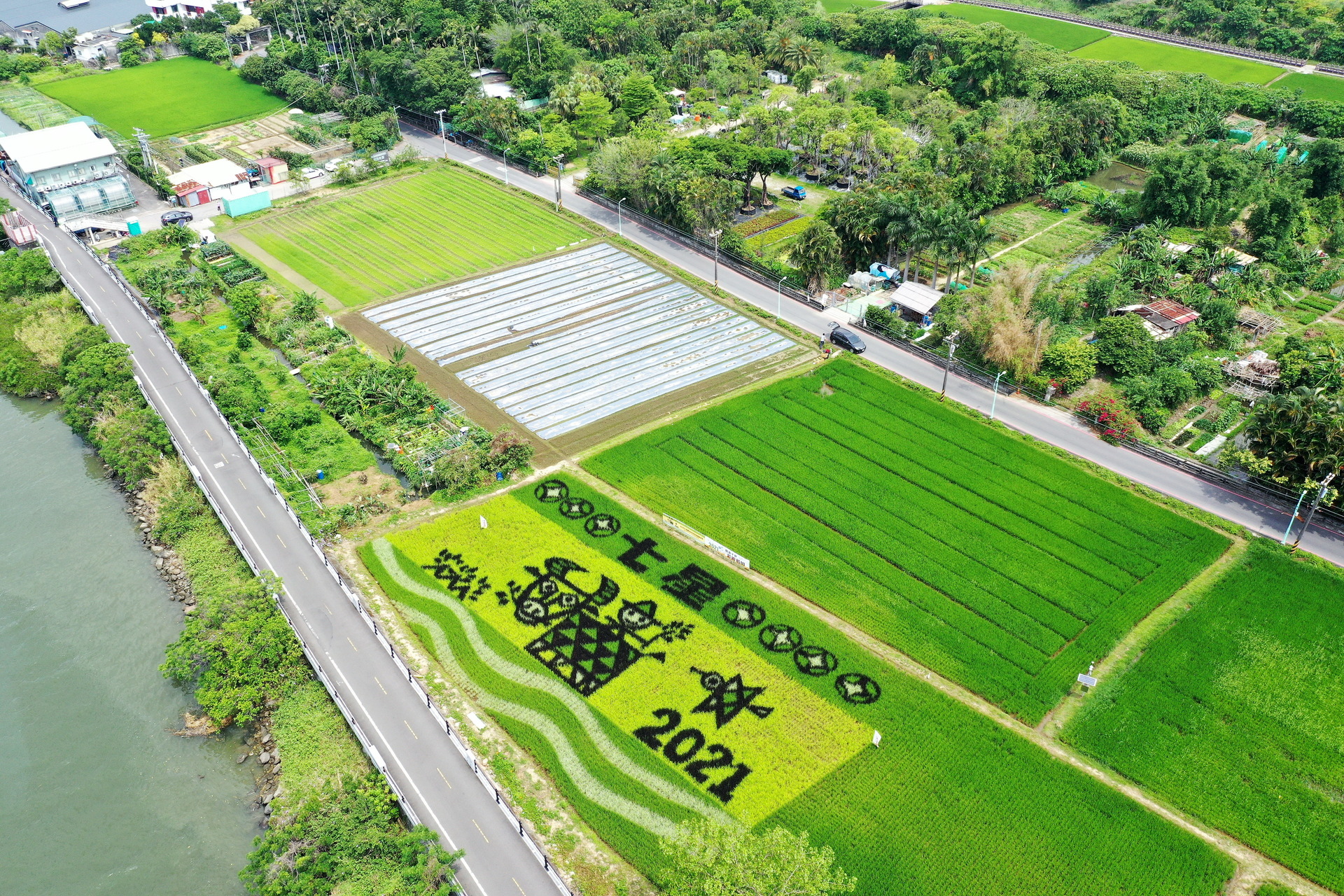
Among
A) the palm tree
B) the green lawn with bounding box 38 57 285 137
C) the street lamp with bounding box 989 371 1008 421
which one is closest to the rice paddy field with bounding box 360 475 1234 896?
the street lamp with bounding box 989 371 1008 421

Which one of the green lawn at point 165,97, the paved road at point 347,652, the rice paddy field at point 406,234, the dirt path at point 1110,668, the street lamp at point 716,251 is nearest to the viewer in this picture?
the dirt path at point 1110,668

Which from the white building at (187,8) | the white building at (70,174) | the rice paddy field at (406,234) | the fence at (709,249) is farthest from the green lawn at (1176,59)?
the white building at (187,8)

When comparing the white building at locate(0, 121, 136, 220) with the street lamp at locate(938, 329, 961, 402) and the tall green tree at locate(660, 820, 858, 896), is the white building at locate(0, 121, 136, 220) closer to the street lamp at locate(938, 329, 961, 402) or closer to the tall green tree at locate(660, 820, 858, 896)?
the street lamp at locate(938, 329, 961, 402)

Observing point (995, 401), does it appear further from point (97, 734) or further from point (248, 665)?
point (97, 734)

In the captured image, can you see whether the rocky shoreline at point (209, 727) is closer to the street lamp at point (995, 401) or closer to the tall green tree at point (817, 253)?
the street lamp at point (995, 401)

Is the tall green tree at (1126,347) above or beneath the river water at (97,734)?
above

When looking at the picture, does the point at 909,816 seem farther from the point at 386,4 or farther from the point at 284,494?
the point at 386,4
